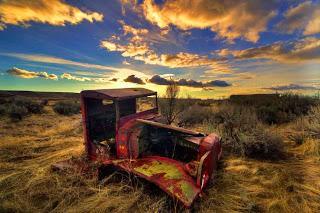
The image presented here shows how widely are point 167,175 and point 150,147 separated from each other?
1.09m

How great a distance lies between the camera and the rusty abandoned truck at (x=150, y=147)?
3.45m

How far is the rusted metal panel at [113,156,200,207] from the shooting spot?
316cm

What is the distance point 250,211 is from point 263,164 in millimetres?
2393

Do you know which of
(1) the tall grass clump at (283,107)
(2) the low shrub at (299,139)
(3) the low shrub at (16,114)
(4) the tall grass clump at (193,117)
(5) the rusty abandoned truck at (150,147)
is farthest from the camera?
(3) the low shrub at (16,114)

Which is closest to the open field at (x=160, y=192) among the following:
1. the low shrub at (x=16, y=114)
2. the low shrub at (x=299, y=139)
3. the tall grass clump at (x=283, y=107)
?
the low shrub at (x=299, y=139)

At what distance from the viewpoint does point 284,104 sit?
12.4 metres

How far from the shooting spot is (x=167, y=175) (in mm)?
3541

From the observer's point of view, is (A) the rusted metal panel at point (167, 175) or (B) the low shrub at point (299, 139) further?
(B) the low shrub at point (299, 139)

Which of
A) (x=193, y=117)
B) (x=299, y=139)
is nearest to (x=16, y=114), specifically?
(x=193, y=117)

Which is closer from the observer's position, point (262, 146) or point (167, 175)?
point (167, 175)

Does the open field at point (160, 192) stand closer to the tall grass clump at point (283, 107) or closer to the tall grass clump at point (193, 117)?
the tall grass clump at point (283, 107)

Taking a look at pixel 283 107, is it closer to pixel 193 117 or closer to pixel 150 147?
pixel 193 117

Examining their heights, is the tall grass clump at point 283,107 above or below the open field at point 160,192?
above

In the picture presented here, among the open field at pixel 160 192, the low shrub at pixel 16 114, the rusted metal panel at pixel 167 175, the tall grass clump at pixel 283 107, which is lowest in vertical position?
the open field at pixel 160 192
